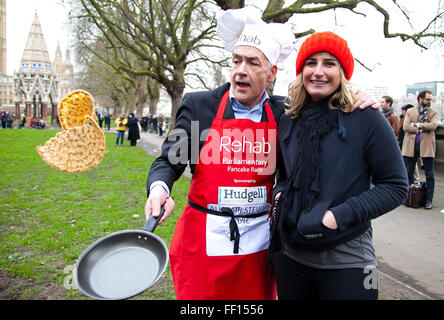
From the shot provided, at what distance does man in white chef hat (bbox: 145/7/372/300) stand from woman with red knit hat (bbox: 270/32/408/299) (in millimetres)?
203

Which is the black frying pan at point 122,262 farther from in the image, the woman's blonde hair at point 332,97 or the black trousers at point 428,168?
the black trousers at point 428,168

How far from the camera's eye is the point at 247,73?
2.11 meters

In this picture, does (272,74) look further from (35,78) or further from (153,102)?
(35,78)

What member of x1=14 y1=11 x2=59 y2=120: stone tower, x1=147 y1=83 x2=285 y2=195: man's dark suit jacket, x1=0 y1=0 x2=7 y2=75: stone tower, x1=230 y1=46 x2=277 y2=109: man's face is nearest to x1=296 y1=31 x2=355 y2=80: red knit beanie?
x1=230 y1=46 x2=277 y2=109: man's face

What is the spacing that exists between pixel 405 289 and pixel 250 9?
3260mm

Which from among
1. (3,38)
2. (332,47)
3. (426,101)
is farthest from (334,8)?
(3,38)

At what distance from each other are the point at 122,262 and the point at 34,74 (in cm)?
4567

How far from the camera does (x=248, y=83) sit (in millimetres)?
2129

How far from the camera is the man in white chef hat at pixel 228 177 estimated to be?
6.77ft


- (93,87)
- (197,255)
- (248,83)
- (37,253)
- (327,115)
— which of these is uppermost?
(93,87)

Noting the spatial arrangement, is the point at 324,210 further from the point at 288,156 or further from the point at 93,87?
the point at 93,87

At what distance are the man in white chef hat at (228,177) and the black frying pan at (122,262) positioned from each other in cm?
39

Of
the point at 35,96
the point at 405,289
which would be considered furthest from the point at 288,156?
the point at 35,96

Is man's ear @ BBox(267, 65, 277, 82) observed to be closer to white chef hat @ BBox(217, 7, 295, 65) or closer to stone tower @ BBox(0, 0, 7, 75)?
white chef hat @ BBox(217, 7, 295, 65)
